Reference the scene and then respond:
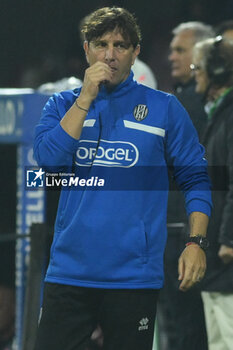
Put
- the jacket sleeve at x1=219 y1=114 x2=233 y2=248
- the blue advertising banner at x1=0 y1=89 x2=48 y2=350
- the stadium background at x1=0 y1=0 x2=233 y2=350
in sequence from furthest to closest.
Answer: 1. the stadium background at x1=0 y1=0 x2=233 y2=350
2. the blue advertising banner at x1=0 y1=89 x2=48 y2=350
3. the jacket sleeve at x1=219 y1=114 x2=233 y2=248

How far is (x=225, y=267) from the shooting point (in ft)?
11.1

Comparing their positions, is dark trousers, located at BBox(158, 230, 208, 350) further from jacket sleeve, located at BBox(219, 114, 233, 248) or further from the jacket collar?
the jacket collar

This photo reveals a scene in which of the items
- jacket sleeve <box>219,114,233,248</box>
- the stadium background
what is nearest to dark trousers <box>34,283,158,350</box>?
jacket sleeve <box>219,114,233,248</box>

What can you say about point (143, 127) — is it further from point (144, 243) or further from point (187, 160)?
point (144, 243)

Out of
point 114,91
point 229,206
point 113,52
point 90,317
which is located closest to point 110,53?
point 113,52

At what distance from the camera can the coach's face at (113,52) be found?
243 cm

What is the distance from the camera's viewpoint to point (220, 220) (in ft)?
11.1

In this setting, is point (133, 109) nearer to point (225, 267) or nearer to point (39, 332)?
point (39, 332)

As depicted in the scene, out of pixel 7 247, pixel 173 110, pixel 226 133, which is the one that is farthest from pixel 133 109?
pixel 7 247

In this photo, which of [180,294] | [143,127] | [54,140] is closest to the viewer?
[54,140]

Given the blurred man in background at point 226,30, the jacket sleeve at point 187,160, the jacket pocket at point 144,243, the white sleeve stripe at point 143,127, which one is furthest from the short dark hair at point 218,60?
the jacket pocket at point 144,243

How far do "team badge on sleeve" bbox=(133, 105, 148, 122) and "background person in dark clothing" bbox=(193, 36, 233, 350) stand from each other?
3.15 feet

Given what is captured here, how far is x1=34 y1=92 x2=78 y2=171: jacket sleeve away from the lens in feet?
7.61

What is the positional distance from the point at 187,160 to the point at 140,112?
0.20m
